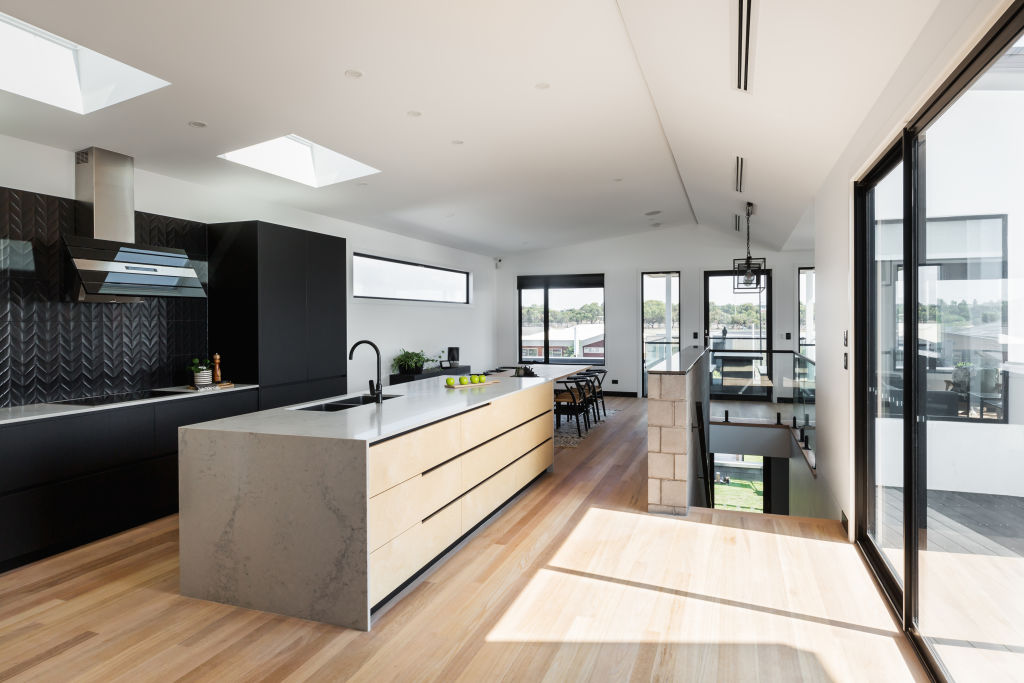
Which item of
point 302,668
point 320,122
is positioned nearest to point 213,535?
point 302,668

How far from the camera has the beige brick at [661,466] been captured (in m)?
3.84

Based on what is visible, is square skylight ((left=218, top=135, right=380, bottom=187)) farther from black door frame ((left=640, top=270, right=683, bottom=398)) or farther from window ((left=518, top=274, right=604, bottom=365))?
black door frame ((left=640, top=270, right=683, bottom=398))

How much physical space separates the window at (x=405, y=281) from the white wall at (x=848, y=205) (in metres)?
4.90

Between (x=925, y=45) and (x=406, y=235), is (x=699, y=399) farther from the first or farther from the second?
(x=406, y=235)

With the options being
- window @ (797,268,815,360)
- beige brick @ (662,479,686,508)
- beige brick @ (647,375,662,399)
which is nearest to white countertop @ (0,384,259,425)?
beige brick @ (647,375,662,399)

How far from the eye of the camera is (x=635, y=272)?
9820 mm

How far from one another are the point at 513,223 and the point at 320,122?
425 cm

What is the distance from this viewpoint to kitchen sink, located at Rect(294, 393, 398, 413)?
322cm

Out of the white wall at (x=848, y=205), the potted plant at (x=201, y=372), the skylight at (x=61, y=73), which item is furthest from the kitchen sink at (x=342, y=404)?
the white wall at (x=848, y=205)

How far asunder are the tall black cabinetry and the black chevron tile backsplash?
29 centimetres

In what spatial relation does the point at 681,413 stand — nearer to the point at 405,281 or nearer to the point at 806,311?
the point at 405,281

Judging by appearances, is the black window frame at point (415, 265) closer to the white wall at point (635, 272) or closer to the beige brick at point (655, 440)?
the white wall at point (635, 272)

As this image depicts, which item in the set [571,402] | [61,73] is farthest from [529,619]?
[571,402]

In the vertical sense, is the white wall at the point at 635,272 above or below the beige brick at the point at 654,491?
above
